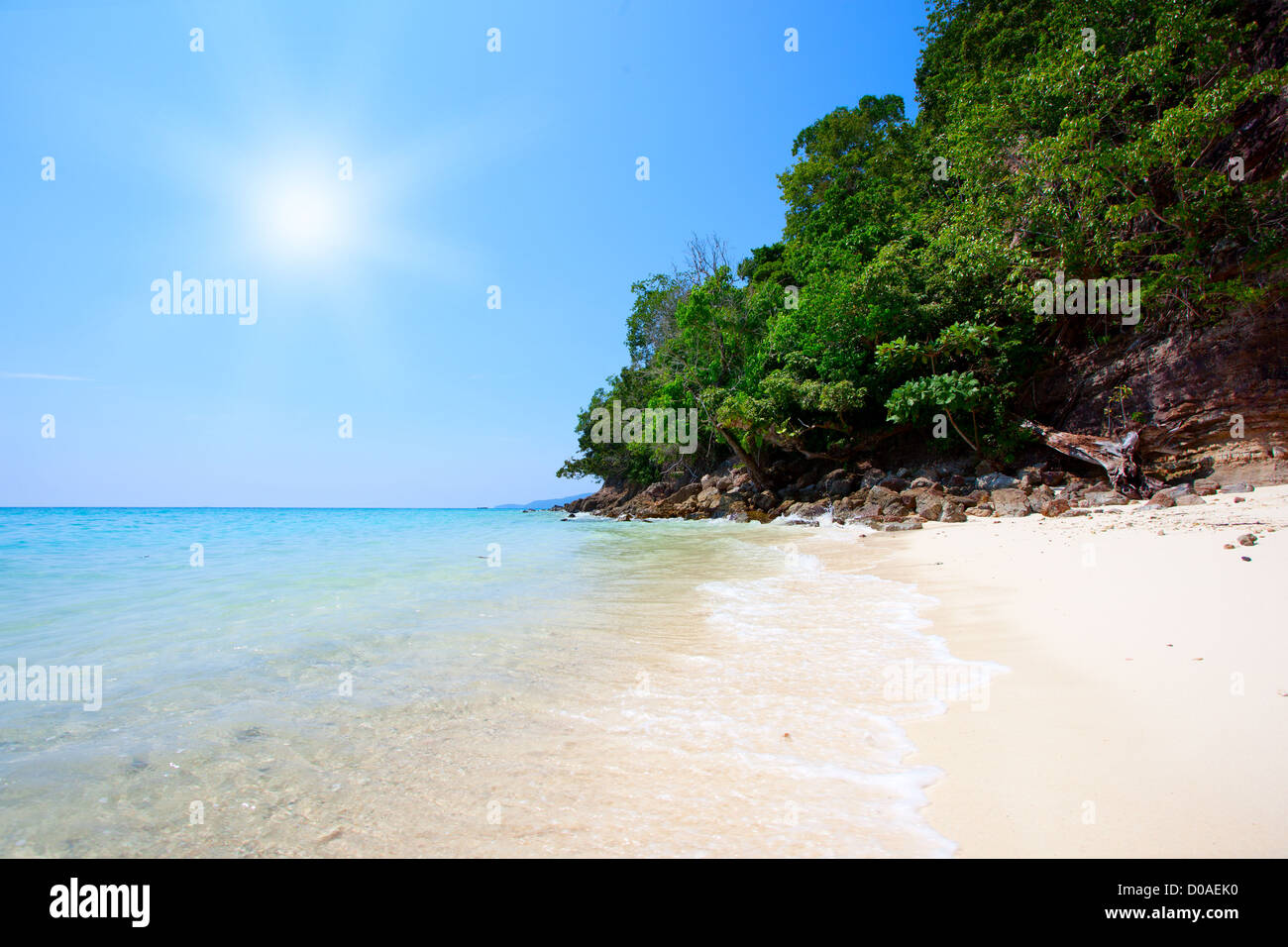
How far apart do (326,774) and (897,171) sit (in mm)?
31370

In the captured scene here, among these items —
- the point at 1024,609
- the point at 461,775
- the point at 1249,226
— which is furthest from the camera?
the point at 1249,226

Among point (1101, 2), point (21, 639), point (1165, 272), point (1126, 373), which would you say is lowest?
point (21, 639)

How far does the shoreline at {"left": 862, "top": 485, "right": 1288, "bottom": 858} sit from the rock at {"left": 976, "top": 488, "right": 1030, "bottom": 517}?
21.9ft

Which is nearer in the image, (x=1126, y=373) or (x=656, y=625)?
(x=656, y=625)

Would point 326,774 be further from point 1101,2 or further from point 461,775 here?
point 1101,2

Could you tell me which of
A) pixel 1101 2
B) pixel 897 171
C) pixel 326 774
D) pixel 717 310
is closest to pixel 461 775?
pixel 326 774

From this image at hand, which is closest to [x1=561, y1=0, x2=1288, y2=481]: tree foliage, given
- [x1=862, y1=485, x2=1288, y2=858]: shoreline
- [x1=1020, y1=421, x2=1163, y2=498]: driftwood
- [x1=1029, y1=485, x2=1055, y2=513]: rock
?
[x1=1020, y1=421, x2=1163, y2=498]: driftwood

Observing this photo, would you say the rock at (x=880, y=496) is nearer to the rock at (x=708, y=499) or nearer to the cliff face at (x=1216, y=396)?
the cliff face at (x=1216, y=396)

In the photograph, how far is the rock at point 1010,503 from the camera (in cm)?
1240

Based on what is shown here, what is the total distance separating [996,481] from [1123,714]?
50.8 ft

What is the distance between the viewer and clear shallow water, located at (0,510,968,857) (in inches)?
75.1

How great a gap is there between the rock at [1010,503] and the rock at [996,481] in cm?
182

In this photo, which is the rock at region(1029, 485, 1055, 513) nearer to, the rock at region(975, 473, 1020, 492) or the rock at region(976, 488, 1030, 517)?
the rock at region(976, 488, 1030, 517)
